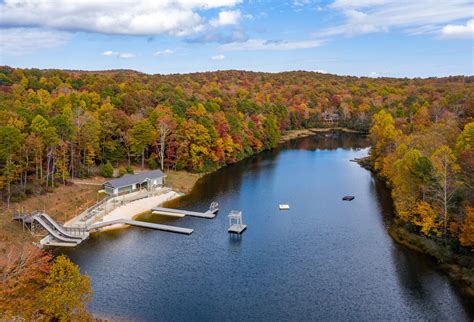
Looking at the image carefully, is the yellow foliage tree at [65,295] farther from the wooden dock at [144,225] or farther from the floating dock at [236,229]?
the floating dock at [236,229]

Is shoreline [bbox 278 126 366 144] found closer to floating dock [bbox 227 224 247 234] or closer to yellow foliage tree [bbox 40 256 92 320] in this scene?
floating dock [bbox 227 224 247 234]

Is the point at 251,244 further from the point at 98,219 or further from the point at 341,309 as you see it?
the point at 98,219

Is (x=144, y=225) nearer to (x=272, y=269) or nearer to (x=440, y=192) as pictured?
(x=272, y=269)

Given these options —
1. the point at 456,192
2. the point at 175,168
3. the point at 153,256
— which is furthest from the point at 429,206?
the point at 175,168

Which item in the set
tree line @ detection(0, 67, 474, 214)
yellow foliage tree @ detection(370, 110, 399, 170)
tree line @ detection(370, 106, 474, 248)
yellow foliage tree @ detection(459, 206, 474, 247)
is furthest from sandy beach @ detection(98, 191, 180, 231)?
yellow foliage tree @ detection(370, 110, 399, 170)

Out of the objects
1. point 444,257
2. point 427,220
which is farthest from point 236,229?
point 444,257

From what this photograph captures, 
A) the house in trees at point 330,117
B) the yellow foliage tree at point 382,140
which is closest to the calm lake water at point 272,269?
the yellow foliage tree at point 382,140
